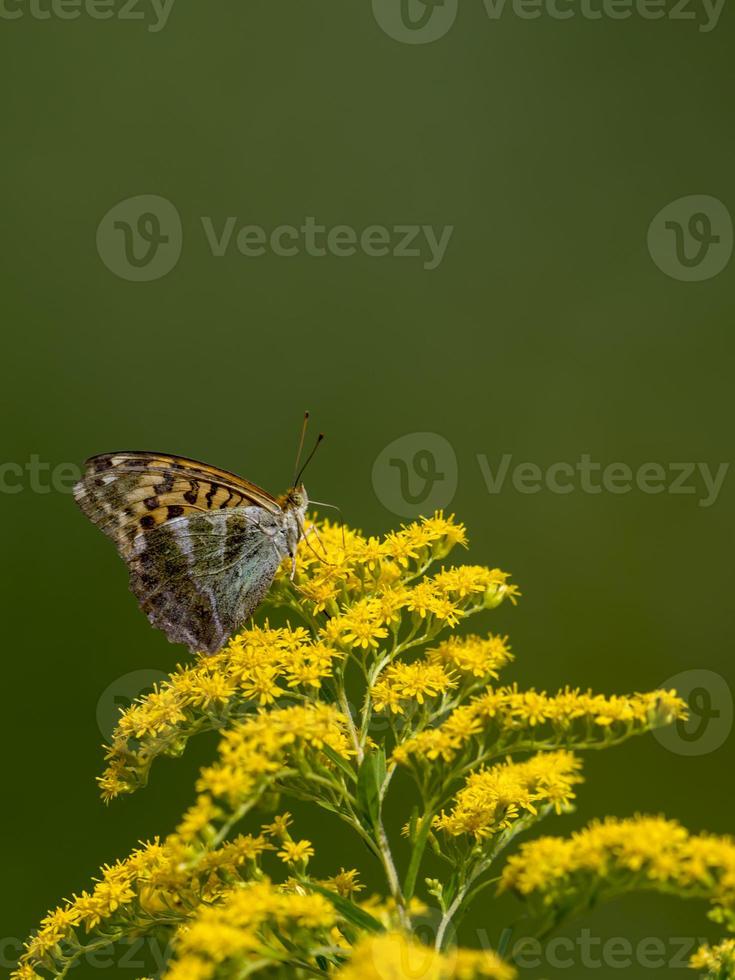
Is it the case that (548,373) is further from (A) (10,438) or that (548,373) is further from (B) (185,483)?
(B) (185,483)

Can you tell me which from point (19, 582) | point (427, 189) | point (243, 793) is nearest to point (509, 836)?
point (243, 793)
